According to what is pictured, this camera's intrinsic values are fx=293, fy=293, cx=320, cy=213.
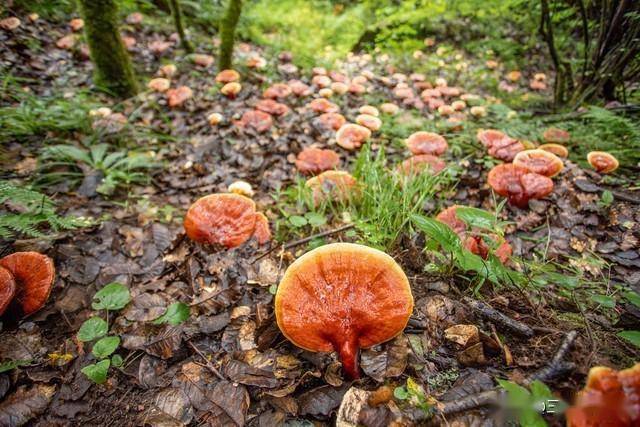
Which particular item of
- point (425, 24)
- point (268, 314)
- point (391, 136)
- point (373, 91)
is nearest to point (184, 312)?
point (268, 314)

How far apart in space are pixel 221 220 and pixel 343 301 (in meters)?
1.56

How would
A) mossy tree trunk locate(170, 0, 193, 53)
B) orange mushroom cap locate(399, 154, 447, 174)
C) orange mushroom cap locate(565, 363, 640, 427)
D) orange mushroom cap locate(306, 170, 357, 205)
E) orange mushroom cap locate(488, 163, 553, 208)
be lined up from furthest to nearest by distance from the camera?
mossy tree trunk locate(170, 0, 193, 53) → orange mushroom cap locate(399, 154, 447, 174) → orange mushroom cap locate(306, 170, 357, 205) → orange mushroom cap locate(488, 163, 553, 208) → orange mushroom cap locate(565, 363, 640, 427)

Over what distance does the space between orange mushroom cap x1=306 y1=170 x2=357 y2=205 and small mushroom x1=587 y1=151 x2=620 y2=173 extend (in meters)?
2.84

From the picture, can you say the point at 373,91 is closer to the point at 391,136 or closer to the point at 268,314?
the point at 391,136

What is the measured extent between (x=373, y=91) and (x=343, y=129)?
3305 mm

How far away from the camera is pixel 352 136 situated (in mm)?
4418

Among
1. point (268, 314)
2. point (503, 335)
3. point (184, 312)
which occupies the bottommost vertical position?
point (184, 312)

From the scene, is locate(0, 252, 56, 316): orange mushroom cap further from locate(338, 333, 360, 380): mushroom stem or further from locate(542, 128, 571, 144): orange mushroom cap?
locate(542, 128, 571, 144): orange mushroom cap

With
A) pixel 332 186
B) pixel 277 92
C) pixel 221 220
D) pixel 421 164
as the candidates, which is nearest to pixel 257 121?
pixel 277 92

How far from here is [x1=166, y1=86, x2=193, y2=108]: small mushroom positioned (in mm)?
5270

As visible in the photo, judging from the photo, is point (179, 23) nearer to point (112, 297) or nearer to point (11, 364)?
point (112, 297)

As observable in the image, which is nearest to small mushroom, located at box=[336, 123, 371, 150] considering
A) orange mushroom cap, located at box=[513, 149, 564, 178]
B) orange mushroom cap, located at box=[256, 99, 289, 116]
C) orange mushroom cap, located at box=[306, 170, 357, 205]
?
orange mushroom cap, located at box=[306, 170, 357, 205]

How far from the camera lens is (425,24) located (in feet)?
34.2

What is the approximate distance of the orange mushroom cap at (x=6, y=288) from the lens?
76.9 inches
